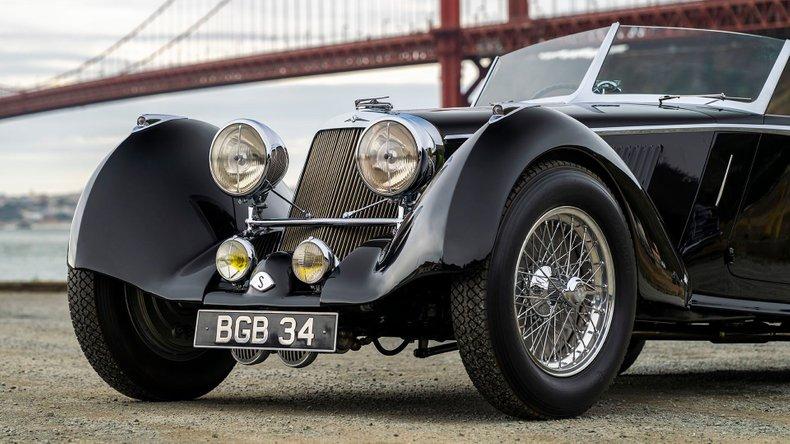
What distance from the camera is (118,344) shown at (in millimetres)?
4402

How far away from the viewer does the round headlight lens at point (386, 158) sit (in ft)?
12.7

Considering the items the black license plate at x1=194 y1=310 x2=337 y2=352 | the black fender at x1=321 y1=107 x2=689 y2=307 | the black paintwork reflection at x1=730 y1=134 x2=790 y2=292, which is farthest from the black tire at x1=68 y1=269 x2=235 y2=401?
the black paintwork reflection at x1=730 y1=134 x2=790 y2=292

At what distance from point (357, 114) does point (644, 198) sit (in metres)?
1.05

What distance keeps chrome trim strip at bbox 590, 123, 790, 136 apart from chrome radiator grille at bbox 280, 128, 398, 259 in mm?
846

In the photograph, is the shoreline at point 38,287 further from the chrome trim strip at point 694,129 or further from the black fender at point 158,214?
the chrome trim strip at point 694,129

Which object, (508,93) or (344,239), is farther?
(508,93)

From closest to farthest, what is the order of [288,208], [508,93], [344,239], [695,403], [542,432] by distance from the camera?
[542,432] < [344,239] < [695,403] < [288,208] < [508,93]

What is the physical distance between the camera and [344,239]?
13.6ft

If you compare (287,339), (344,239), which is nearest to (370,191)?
(344,239)

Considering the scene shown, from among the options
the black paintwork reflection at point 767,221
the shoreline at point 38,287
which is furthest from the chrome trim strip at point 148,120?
the shoreline at point 38,287

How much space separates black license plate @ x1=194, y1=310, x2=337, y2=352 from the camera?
3.81 m

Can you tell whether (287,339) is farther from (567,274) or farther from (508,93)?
(508,93)

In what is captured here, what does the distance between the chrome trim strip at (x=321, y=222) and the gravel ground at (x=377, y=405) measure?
2.05 feet

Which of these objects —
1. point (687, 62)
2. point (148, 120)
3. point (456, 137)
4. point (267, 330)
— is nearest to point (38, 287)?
point (148, 120)
